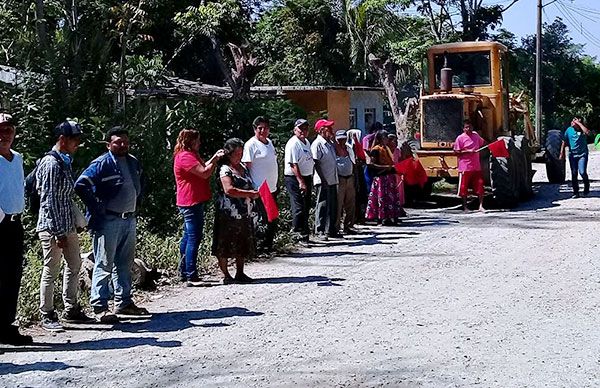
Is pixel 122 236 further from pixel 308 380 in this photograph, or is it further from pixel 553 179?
pixel 553 179

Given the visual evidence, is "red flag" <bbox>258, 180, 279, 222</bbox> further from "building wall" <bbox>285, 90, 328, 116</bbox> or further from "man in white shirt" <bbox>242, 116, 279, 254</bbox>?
"building wall" <bbox>285, 90, 328, 116</bbox>

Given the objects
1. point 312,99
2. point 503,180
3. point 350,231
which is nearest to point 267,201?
point 350,231

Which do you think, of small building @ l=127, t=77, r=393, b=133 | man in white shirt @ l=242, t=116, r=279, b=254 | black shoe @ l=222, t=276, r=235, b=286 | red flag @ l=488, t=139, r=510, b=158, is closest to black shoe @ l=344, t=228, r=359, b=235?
man in white shirt @ l=242, t=116, r=279, b=254

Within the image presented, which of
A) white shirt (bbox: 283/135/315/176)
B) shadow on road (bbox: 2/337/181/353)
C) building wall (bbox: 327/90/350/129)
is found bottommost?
shadow on road (bbox: 2/337/181/353)

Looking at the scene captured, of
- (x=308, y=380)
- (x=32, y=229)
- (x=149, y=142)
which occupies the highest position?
(x=149, y=142)

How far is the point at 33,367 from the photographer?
24.2 ft

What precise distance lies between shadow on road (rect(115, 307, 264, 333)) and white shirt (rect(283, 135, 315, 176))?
4.28 m

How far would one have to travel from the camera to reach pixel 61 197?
27.5ft

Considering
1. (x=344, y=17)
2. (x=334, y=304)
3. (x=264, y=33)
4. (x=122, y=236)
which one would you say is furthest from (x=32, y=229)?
(x=264, y=33)

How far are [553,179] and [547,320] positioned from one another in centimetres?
1605

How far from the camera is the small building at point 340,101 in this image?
3000 centimetres

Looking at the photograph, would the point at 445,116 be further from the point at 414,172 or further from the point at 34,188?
the point at 34,188

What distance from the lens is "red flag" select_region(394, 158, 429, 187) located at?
18.2 meters

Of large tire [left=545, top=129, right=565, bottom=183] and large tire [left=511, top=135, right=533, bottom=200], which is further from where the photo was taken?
large tire [left=545, top=129, right=565, bottom=183]
